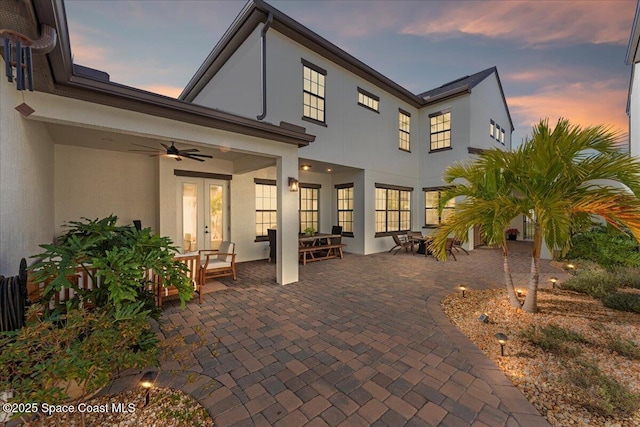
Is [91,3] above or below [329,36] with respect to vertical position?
below

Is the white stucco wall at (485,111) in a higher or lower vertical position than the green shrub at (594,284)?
higher

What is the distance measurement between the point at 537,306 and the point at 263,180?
8.05 metres

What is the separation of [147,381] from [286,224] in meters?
4.01

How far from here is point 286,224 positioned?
5.89 metres

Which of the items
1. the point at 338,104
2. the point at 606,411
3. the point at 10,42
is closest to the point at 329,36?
the point at 338,104

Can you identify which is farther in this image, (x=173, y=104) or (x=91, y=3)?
(x=91, y=3)

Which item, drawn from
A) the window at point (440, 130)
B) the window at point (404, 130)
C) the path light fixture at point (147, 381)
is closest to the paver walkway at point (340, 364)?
the path light fixture at point (147, 381)

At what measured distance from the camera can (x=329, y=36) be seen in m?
A: 9.66

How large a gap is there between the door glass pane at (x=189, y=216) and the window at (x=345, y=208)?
5.64 m

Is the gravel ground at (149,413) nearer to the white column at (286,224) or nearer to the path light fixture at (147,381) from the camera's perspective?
the path light fixture at (147,381)

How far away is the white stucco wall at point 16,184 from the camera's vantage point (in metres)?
2.56

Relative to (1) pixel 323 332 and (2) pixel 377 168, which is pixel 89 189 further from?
(2) pixel 377 168

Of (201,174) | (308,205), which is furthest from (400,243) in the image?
(201,174)

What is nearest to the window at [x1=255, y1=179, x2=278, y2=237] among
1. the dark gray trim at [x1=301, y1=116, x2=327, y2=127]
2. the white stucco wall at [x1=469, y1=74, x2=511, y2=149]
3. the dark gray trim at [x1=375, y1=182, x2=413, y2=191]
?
the dark gray trim at [x1=301, y1=116, x2=327, y2=127]
